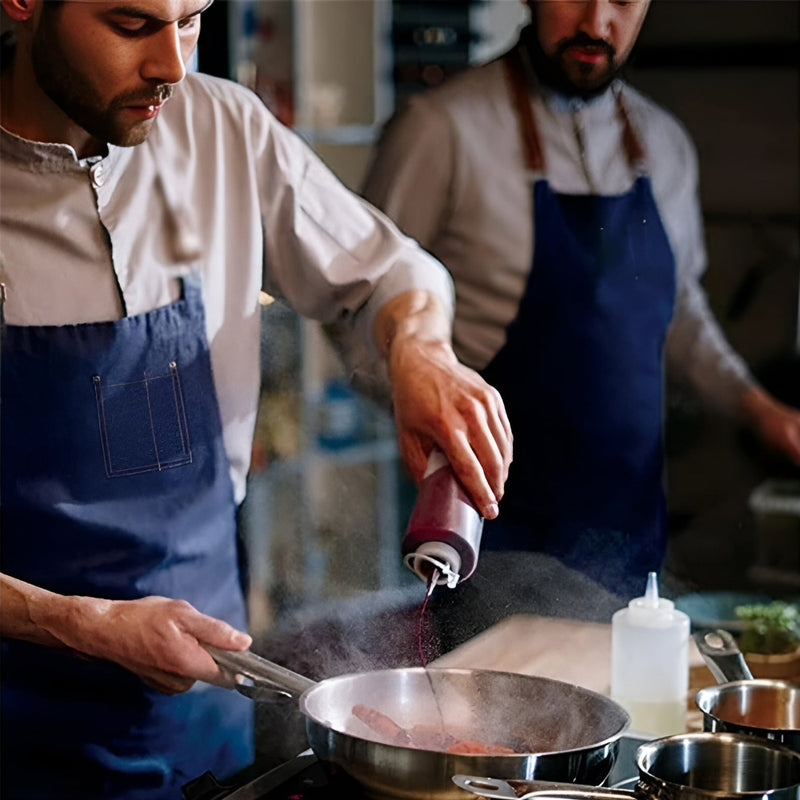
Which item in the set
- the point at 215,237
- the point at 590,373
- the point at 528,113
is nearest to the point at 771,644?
the point at 590,373

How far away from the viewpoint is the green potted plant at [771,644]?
194 centimetres

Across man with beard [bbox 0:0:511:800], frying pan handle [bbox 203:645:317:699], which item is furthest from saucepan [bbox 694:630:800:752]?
frying pan handle [bbox 203:645:317:699]

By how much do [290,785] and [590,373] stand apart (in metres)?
1.03

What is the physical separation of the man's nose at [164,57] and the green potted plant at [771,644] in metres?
1.18

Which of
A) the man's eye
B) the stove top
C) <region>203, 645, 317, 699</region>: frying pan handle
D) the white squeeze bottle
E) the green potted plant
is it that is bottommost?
the green potted plant

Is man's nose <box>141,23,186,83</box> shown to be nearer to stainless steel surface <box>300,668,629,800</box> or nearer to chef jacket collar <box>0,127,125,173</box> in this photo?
chef jacket collar <box>0,127,125,173</box>

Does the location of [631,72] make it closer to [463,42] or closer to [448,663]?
[463,42]

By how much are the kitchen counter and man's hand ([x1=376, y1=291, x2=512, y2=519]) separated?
220mm

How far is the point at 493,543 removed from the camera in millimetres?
1831

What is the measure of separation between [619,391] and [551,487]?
0.77ft

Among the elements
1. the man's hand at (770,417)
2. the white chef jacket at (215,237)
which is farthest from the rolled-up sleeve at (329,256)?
the man's hand at (770,417)

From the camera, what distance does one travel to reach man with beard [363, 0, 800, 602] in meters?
2.03

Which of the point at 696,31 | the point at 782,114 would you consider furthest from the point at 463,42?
the point at 782,114

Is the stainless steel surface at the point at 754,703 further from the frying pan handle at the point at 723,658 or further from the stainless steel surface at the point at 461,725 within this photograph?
the stainless steel surface at the point at 461,725
